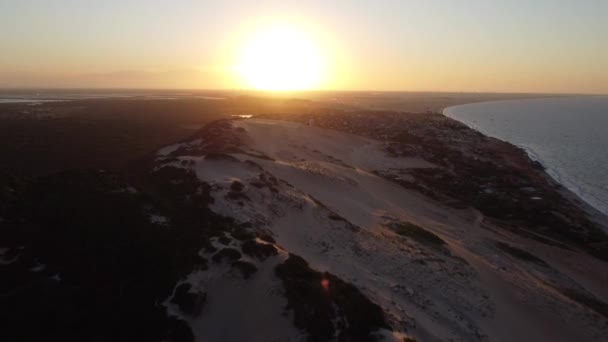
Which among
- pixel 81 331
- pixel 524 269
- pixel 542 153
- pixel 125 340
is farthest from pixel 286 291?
pixel 542 153

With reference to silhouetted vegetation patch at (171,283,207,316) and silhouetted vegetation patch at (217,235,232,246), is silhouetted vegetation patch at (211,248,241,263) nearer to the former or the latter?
silhouetted vegetation patch at (217,235,232,246)

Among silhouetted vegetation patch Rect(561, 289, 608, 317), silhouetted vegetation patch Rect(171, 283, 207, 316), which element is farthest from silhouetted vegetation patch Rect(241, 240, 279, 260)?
silhouetted vegetation patch Rect(561, 289, 608, 317)

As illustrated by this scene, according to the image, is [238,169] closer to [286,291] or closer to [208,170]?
[208,170]

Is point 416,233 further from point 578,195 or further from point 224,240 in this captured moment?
point 578,195

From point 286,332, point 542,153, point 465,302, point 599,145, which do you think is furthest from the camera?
point 599,145

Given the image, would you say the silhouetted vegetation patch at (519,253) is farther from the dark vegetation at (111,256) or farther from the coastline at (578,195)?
the dark vegetation at (111,256)

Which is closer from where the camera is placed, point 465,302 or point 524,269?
point 465,302

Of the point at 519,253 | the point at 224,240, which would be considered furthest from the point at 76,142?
the point at 519,253
